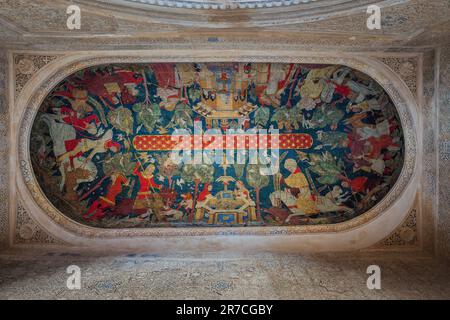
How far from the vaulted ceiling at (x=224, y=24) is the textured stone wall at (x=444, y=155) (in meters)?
0.42

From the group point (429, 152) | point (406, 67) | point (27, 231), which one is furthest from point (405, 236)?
point (27, 231)

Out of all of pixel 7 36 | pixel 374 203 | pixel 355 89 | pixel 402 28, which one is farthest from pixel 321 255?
pixel 7 36

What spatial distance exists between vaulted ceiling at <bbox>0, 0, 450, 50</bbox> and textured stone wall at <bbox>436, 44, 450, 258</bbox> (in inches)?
16.4

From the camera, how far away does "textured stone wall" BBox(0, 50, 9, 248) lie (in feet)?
16.2

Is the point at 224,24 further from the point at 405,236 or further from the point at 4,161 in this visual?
the point at 405,236

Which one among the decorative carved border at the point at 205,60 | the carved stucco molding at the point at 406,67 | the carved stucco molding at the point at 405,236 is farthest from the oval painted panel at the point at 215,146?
the carved stucco molding at the point at 405,236

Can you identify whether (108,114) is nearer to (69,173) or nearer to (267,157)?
(69,173)

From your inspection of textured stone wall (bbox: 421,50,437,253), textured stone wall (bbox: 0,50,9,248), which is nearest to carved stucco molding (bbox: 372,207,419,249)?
textured stone wall (bbox: 421,50,437,253)

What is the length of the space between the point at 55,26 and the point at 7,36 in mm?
929

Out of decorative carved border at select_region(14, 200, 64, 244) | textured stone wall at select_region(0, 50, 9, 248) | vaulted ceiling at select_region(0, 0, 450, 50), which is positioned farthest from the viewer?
decorative carved border at select_region(14, 200, 64, 244)

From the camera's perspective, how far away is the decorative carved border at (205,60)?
5.08 metres

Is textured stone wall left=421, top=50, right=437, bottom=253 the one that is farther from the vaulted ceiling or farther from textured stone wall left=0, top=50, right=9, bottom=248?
textured stone wall left=0, top=50, right=9, bottom=248

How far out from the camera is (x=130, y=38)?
14.9 feet

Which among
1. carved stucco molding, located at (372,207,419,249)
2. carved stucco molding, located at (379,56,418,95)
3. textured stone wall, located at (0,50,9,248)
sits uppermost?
carved stucco molding, located at (379,56,418,95)
